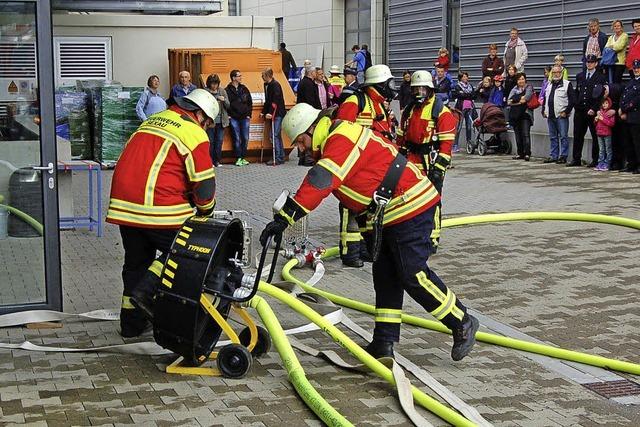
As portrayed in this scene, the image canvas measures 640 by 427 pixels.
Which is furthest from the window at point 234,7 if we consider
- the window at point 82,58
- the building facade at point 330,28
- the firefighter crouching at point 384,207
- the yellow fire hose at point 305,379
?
the yellow fire hose at point 305,379

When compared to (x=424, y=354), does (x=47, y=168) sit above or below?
above

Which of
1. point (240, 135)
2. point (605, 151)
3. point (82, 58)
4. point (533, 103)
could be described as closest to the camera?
point (605, 151)

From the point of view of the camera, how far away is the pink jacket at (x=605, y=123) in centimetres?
1692

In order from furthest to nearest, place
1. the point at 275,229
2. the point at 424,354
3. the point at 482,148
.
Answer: the point at 482,148 < the point at 424,354 < the point at 275,229

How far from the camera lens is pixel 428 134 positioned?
32.1 feet

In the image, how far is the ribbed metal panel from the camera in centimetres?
2790

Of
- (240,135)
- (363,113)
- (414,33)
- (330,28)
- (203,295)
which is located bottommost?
(203,295)

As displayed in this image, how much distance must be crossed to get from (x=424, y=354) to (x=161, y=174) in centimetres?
213

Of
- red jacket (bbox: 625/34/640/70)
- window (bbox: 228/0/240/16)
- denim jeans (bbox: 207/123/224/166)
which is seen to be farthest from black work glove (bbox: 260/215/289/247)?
window (bbox: 228/0/240/16)

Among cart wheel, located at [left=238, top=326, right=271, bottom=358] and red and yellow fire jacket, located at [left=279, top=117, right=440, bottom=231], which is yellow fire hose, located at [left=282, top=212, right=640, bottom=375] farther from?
cart wheel, located at [left=238, top=326, right=271, bottom=358]

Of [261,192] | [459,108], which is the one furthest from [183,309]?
[459,108]

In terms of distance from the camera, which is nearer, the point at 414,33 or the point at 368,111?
the point at 368,111

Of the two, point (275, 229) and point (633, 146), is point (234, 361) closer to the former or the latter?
point (275, 229)

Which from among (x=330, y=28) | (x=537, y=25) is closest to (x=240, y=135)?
Answer: (x=537, y=25)
